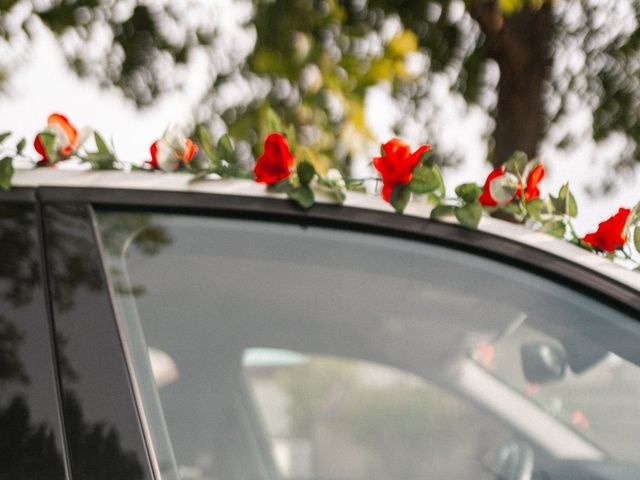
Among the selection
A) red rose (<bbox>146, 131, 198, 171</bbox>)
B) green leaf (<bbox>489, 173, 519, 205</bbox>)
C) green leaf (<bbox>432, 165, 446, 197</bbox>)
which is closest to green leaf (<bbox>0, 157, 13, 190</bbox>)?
red rose (<bbox>146, 131, 198, 171</bbox>)

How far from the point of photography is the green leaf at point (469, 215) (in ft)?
5.60

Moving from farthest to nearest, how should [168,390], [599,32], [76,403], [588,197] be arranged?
[588,197] < [599,32] < [168,390] < [76,403]

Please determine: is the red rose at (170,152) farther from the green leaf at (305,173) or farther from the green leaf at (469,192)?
the green leaf at (469,192)

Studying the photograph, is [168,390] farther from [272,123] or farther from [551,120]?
[551,120]

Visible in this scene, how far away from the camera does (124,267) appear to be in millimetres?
1556

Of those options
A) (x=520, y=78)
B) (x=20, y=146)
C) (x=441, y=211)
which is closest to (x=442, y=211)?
(x=441, y=211)

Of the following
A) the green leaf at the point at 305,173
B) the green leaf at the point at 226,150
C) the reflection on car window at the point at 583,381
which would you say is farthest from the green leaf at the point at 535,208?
the green leaf at the point at 226,150

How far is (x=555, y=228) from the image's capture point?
5.97ft

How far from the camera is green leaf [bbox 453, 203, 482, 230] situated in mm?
1708

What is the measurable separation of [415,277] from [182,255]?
0.40 meters

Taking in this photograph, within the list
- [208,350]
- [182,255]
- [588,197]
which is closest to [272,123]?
[182,255]

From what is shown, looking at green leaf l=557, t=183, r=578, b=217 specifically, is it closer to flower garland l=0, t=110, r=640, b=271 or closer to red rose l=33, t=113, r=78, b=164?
flower garland l=0, t=110, r=640, b=271

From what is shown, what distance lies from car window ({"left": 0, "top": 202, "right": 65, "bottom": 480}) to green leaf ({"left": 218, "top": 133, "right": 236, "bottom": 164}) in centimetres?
44

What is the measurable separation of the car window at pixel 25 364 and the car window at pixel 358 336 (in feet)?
0.42
